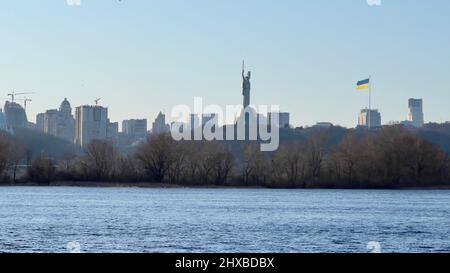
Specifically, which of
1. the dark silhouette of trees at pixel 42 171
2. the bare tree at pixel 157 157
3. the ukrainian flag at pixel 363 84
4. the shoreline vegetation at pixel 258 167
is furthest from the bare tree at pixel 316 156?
the dark silhouette of trees at pixel 42 171


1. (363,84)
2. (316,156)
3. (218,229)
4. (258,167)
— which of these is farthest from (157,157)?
(218,229)

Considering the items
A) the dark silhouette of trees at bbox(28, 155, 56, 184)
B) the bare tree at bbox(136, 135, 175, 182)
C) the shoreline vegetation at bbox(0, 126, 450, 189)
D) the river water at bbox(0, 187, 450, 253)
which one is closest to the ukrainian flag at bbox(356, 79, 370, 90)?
the shoreline vegetation at bbox(0, 126, 450, 189)

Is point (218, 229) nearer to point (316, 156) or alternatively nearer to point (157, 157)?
point (157, 157)

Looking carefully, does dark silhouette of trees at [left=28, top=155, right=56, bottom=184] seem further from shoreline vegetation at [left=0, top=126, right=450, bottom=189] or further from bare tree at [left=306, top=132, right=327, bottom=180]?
bare tree at [left=306, top=132, right=327, bottom=180]

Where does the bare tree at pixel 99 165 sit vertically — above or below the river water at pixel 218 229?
above

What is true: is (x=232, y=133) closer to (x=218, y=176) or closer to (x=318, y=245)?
(x=218, y=176)

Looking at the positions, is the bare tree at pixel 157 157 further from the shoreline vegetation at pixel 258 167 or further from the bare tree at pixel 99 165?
the bare tree at pixel 99 165

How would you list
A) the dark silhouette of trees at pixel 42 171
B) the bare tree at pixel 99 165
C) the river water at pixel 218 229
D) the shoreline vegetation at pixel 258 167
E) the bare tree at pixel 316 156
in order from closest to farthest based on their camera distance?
the river water at pixel 218 229, the shoreline vegetation at pixel 258 167, the dark silhouette of trees at pixel 42 171, the bare tree at pixel 316 156, the bare tree at pixel 99 165

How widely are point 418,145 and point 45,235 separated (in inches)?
3530

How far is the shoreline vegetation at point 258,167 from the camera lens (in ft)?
422

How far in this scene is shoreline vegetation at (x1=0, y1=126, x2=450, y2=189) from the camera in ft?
422

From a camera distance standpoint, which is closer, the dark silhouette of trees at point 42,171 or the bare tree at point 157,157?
the dark silhouette of trees at point 42,171

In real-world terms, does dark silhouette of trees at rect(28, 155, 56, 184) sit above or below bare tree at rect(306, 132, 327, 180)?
below

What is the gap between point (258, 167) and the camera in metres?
134
